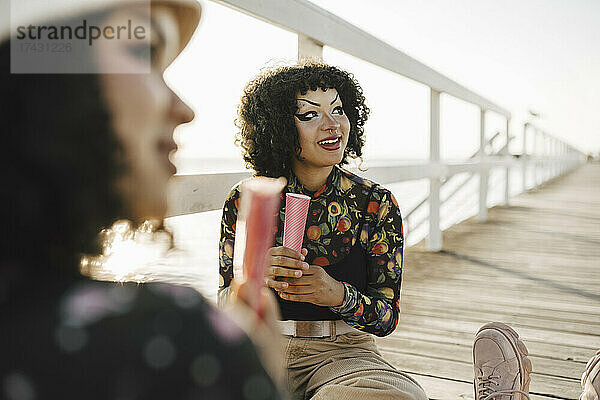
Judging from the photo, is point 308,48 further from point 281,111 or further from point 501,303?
point 501,303

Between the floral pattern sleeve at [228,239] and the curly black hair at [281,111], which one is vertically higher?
the curly black hair at [281,111]

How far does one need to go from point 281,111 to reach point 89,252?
1139 millimetres

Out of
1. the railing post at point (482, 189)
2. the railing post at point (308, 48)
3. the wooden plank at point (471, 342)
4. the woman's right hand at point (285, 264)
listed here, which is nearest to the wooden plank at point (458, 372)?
the wooden plank at point (471, 342)

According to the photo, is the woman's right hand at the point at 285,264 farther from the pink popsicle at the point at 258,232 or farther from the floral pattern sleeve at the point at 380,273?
the pink popsicle at the point at 258,232

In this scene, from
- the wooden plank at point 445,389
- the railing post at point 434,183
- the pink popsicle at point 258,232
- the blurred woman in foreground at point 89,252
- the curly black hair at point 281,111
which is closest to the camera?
the blurred woman in foreground at point 89,252

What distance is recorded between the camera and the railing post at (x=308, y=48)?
2.05m

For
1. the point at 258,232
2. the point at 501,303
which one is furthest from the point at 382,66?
the point at 258,232

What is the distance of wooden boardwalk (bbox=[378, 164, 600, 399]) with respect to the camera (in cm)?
209

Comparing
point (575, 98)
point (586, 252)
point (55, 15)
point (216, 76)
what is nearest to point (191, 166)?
point (216, 76)

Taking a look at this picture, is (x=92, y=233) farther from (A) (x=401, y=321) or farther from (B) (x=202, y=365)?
(A) (x=401, y=321)

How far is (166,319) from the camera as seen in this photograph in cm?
36

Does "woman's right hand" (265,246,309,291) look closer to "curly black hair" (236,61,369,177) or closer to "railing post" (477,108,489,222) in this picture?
"curly black hair" (236,61,369,177)

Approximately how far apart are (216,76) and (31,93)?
1.20 m

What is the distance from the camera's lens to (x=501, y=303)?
304 centimetres
